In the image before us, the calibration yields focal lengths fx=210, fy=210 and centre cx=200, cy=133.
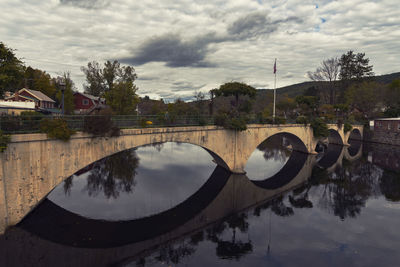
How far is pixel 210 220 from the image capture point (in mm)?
17094

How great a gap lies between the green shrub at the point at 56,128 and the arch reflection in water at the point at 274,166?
20.5 m

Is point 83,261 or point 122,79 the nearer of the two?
point 83,261

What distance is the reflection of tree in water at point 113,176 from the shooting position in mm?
22469

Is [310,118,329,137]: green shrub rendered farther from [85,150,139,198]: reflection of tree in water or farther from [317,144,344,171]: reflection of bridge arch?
[85,150,139,198]: reflection of tree in water

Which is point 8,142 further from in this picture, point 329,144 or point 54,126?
point 329,144

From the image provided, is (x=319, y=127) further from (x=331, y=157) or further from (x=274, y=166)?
(x=274, y=166)

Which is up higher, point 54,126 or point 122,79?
point 122,79

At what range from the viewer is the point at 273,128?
105 feet

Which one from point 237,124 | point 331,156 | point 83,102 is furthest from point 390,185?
point 83,102

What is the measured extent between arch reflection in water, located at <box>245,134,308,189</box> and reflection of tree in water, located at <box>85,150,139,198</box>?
1565cm

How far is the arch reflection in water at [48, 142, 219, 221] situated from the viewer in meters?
18.3

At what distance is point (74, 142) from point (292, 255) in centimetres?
1620

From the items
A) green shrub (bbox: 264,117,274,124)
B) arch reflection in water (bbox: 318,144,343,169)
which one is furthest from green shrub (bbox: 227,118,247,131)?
arch reflection in water (bbox: 318,144,343,169)

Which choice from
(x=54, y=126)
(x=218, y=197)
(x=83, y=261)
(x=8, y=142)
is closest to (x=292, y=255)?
(x=218, y=197)
